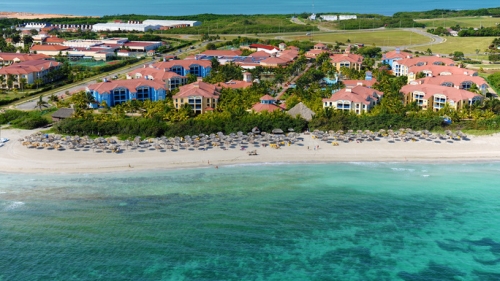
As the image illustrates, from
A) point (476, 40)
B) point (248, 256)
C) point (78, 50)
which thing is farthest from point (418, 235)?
point (476, 40)

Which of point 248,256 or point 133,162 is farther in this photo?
point 133,162

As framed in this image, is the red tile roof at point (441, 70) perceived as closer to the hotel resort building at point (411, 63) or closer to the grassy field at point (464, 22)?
the hotel resort building at point (411, 63)

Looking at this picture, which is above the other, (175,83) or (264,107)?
(175,83)

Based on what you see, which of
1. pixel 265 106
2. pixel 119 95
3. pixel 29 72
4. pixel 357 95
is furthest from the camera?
pixel 29 72

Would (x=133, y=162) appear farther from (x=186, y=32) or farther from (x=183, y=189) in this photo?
(x=186, y=32)

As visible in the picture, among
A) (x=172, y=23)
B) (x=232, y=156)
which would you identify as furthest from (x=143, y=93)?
(x=172, y=23)

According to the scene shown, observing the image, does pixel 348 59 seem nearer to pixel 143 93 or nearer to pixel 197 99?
pixel 197 99
